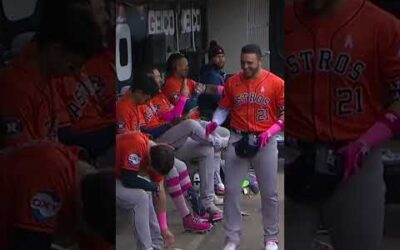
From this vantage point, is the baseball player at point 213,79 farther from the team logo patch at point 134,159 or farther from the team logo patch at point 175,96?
the team logo patch at point 134,159

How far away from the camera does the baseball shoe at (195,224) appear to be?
7.32 feet

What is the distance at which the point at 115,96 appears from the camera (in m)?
1.99

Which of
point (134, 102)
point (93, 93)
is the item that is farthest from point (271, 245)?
point (93, 93)

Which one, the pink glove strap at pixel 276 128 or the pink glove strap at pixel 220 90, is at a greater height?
the pink glove strap at pixel 220 90

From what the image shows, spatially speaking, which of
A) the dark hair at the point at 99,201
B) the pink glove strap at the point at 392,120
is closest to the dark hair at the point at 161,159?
the dark hair at the point at 99,201

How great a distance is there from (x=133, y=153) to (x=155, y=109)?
0.41ft

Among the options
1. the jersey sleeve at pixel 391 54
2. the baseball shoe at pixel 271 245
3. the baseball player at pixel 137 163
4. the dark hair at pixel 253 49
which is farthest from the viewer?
the baseball shoe at pixel 271 245

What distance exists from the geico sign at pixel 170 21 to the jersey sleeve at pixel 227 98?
0.20 metres

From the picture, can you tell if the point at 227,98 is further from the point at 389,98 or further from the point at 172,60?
the point at 389,98

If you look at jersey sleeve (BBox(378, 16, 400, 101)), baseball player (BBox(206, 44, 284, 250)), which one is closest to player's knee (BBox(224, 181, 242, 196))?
baseball player (BBox(206, 44, 284, 250))

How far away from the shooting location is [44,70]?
6.57ft

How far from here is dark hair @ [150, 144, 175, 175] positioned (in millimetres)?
2082

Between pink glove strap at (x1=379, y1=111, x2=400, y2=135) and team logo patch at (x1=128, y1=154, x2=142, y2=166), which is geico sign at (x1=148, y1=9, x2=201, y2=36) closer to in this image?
team logo patch at (x1=128, y1=154, x2=142, y2=166)

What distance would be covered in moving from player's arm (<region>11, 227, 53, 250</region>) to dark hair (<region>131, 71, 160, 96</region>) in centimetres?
43
